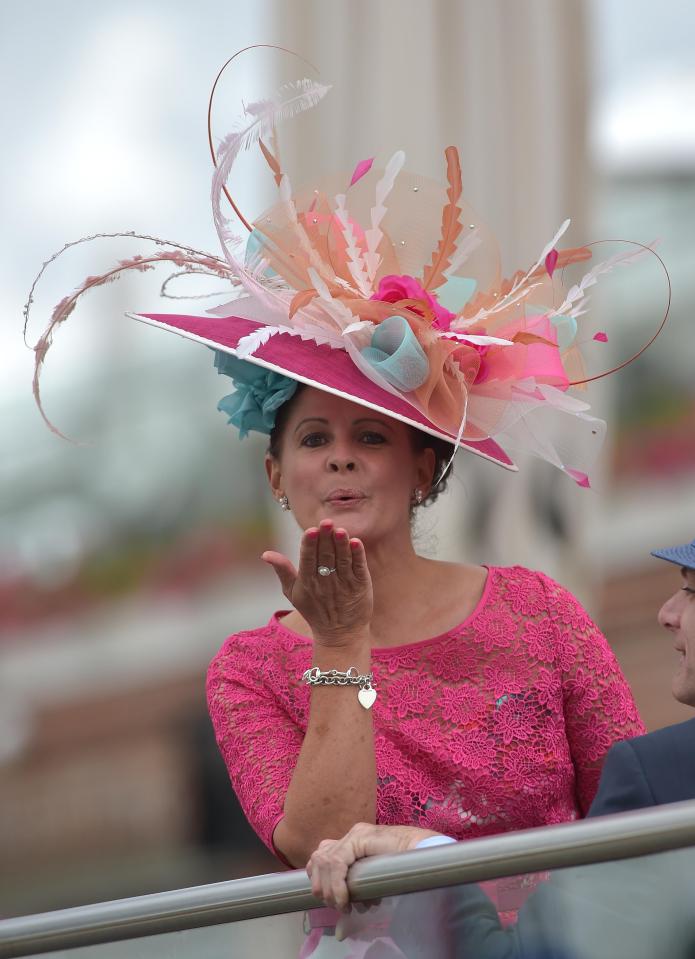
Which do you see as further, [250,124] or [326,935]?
[250,124]

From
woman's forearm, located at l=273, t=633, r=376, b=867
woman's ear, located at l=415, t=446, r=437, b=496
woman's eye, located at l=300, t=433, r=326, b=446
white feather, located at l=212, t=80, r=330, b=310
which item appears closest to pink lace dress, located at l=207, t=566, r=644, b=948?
woman's forearm, located at l=273, t=633, r=376, b=867

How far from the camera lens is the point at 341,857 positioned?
160cm

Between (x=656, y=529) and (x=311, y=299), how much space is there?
8.67 ft

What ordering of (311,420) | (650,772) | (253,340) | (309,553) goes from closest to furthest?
(650,772)
(309,553)
(253,340)
(311,420)

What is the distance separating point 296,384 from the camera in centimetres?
221

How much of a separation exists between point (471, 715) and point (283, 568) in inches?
17.5

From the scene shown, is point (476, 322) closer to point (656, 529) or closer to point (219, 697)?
point (219, 697)

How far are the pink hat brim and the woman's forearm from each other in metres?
0.37

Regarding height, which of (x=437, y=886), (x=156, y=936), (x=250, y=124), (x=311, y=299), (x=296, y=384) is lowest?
(x=156, y=936)

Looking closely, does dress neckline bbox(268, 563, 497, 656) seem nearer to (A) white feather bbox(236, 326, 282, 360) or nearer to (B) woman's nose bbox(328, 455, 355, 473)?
(B) woman's nose bbox(328, 455, 355, 473)

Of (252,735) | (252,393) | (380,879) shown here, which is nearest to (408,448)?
(252,393)

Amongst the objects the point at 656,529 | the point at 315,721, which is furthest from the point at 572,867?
the point at 656,529

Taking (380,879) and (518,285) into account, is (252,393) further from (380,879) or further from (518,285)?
(380,879)

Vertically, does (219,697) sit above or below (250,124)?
below
